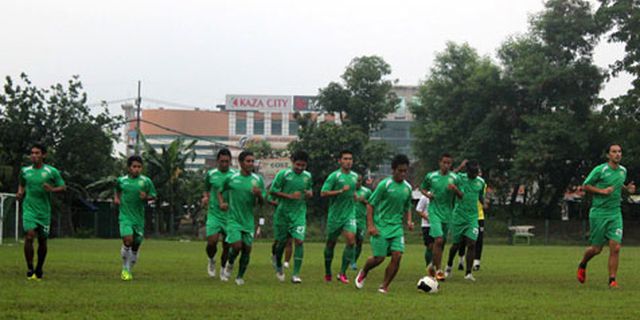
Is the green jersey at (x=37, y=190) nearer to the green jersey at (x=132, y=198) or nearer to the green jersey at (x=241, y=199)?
the green jersey at (x=132, y=198)

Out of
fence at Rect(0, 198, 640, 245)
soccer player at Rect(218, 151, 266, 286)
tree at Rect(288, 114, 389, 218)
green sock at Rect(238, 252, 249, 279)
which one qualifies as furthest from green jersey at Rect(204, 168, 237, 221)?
tree at Rect(288, 114, 389, 218)

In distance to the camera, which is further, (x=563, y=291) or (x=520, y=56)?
(x=520, y=56)

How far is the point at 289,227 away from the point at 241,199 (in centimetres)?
117

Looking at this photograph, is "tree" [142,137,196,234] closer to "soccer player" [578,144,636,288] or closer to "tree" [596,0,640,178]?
"tree" [596,0,640,178]

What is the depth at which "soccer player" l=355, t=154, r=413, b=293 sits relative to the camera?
13961mm

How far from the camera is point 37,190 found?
635 inches

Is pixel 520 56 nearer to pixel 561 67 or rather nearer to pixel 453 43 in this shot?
pixel 561 67

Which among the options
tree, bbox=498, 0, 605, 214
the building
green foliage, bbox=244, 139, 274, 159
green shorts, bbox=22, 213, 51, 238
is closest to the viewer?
green shorts, bbox=22, 213, 51, 238

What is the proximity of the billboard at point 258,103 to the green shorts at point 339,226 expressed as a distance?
129973 mm

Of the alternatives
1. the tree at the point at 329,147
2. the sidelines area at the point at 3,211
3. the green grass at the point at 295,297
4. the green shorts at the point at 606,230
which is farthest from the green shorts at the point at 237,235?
the tree at the point at 329,147

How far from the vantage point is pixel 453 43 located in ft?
244

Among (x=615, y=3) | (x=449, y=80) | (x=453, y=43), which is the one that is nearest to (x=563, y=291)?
(x=615, y=3)

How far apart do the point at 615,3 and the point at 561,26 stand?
5.06 meters

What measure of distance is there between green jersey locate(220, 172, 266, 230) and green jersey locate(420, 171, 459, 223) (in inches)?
120
